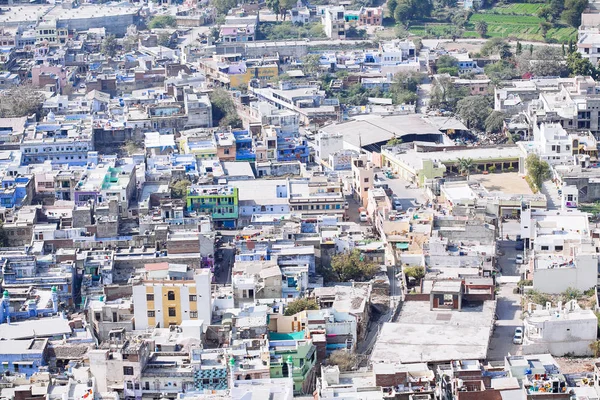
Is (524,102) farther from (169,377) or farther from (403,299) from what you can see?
(169,377)

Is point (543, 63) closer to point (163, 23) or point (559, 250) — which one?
point (163, 23)

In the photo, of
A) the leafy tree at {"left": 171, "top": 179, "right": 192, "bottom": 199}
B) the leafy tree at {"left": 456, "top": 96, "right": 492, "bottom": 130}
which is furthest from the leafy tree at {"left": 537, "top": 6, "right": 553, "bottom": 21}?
the leafy tree at {"left": 171, "top": 179, "right": 192, "bottom": 199}

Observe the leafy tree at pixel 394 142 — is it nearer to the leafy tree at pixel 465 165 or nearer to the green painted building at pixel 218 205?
the leafy tree at pixel 465 165

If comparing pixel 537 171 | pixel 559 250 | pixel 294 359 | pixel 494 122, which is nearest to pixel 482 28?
pixel 494 122

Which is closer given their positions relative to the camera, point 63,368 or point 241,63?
point 63,368

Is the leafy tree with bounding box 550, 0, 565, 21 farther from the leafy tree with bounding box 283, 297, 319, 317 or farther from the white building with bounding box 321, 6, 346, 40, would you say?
the leafy tree with bounding box 283, 297, 319, 317

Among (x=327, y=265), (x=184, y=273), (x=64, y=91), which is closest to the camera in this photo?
(x=184, y=273)

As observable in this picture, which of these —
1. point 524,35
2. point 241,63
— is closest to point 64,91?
point 241,63
